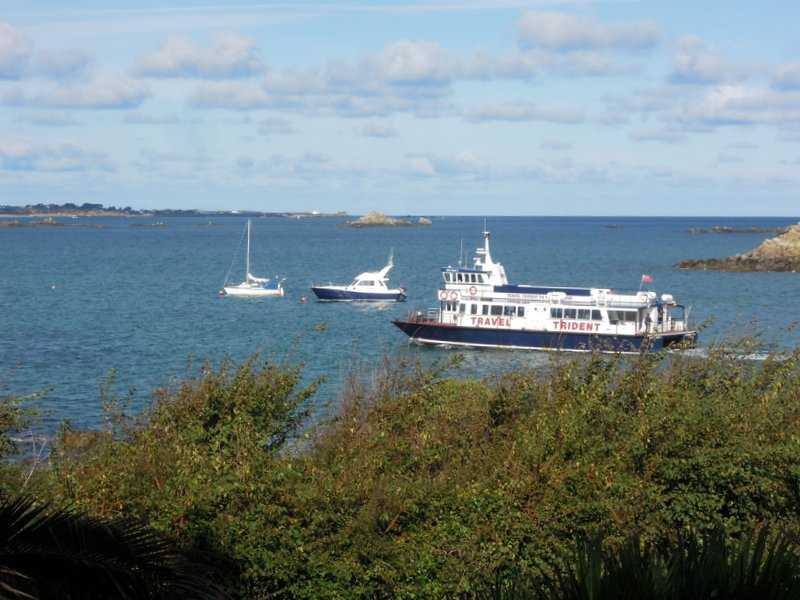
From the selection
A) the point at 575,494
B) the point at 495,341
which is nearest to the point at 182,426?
the point at 575,494

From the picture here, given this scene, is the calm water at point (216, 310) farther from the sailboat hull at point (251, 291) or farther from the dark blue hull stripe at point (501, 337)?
the sailboat hull at point (251, 291)

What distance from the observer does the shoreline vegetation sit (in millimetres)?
12055

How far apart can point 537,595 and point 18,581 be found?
3.05 metres

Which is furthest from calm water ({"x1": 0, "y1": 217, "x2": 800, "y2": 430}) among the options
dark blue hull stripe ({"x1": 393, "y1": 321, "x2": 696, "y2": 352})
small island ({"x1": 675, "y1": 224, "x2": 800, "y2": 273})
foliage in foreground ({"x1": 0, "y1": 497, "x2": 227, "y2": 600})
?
foliage in foreground ({"x1": 0, "y1": 497, "x2": 227, "y2": 600})

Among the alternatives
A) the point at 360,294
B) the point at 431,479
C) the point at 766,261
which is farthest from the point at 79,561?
the point at 766,261

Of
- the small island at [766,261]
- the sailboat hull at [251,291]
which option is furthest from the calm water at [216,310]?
the small island at [766,261]

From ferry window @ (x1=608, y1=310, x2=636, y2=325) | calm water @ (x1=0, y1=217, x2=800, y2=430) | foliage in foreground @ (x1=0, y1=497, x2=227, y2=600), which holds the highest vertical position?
foliage in foreground @ (x1=0, y1=497, x2=227, y2=600)

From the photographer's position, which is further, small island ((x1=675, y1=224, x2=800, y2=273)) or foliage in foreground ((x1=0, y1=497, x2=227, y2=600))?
small island ((x1=675, y1=224, x2=800, y2=273))

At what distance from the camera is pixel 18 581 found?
19.4 ft

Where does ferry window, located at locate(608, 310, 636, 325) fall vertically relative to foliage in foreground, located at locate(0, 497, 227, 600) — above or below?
below

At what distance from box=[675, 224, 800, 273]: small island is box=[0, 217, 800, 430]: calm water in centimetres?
390

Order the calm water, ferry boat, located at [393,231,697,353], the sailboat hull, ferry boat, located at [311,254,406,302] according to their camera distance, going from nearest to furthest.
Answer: the calm water < ferry boat, located at [393,231,697,353] < ferry boat, located at [311,254,406,302] < the sailboat hull

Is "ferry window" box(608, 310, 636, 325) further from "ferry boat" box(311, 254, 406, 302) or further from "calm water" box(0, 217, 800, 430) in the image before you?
"ferry boat" box(311, 254, 406, 302)

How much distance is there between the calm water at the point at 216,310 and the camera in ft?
132
